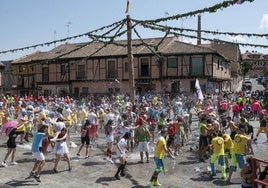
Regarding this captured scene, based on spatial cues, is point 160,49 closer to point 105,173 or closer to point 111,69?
point 111,69

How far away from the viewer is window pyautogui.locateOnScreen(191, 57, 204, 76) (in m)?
39.9

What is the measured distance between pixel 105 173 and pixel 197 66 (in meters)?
29.7

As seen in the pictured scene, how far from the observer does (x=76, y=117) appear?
65.4 ft

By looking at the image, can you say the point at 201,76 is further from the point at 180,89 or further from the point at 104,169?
the point at 104,169

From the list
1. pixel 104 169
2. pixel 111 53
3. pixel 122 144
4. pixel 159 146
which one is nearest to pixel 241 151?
pixel 159 146

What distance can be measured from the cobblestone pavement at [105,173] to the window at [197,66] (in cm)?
2569

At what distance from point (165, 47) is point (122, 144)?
104 ft

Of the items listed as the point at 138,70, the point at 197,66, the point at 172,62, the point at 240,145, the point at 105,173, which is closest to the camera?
the point at 240,145

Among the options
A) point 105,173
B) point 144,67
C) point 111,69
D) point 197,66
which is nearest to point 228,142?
point 105,173

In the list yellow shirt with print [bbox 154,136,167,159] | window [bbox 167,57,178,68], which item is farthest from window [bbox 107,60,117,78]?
yellow shirt with print [bbox 154,136,167,159]

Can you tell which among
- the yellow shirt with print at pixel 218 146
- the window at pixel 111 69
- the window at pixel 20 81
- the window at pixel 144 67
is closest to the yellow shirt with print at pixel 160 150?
the yellow shirt with print at pixel 218 146

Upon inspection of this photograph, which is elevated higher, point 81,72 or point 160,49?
point 160,49

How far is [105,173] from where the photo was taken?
1192cm

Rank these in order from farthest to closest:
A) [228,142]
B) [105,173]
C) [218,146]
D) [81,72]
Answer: [81,72]
[105,173]
[228,142]
[218,146]
